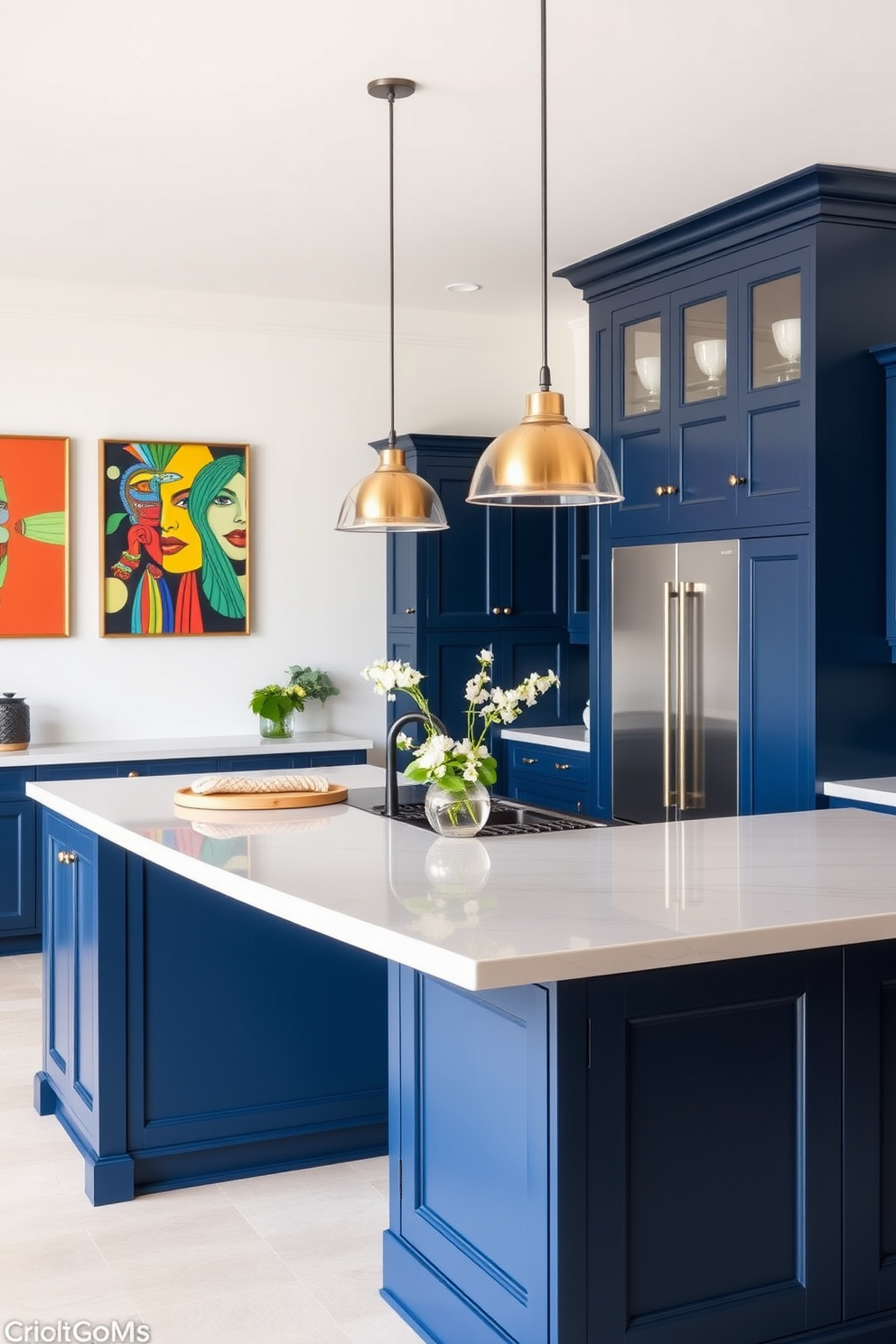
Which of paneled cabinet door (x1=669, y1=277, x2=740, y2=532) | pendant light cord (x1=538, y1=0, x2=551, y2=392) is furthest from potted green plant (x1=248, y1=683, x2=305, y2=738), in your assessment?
pendant light cord (x1=538, y1=0, x2=551, y2=392)

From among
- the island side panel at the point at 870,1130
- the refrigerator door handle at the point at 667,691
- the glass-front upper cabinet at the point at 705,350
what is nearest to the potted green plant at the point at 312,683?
the refrigerator door handle at the point at 667,691

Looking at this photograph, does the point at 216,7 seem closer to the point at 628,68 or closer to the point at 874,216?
the point at 628,68

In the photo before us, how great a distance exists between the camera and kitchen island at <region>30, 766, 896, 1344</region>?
2029 millimetres

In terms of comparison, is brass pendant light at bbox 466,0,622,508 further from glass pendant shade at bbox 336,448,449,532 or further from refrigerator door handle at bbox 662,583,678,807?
refrigerator door handle at bbox 662,583,678,807

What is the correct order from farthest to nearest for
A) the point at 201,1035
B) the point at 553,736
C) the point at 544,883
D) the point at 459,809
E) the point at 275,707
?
the point at 275,707, the point at 553,736, the point at 201,1035, the point at 459,809, the point at 544,883

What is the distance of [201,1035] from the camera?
3330mm

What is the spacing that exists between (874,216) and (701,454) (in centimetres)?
91

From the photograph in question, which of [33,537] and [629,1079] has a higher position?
[33,537]

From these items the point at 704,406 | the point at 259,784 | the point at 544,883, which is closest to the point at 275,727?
the point at 704,406

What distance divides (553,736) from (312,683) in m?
1.24

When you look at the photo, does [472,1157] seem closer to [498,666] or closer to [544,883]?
[544,883]

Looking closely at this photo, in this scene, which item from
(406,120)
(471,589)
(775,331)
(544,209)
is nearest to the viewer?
(544,209)

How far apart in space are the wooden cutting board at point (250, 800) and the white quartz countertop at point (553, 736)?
7.04 feet

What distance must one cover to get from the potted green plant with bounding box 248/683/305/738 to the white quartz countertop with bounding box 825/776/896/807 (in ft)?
8.96
